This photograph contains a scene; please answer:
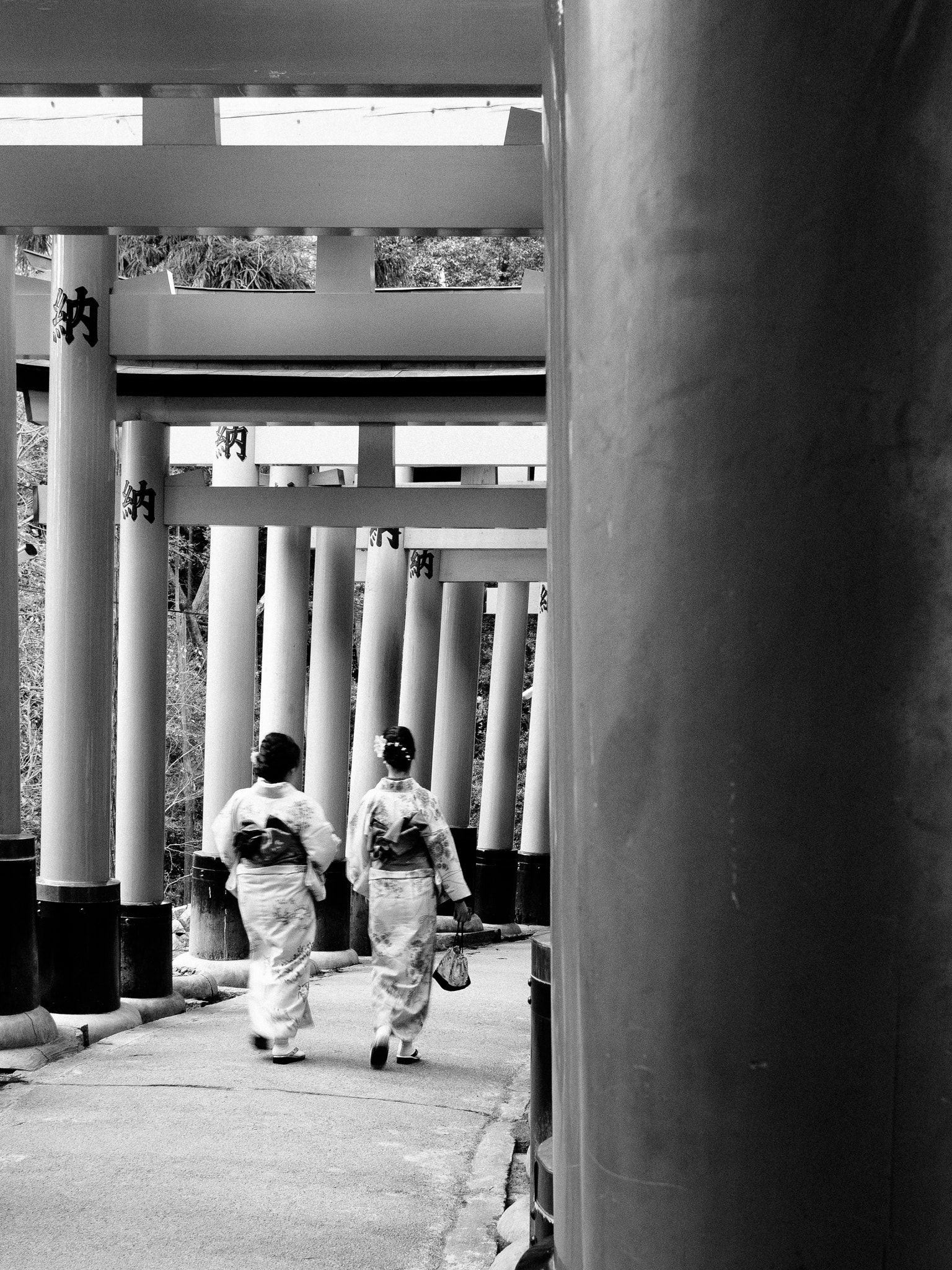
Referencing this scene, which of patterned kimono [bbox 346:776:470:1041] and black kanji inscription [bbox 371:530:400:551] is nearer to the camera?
patterned kimono [bbox 346:776:470:1041]

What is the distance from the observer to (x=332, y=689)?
12539 mm

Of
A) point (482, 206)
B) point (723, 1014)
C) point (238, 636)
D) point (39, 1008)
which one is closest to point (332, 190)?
point (482, 206)

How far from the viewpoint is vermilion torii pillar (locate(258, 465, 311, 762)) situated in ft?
38.6

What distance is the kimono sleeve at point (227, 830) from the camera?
750 centimetres

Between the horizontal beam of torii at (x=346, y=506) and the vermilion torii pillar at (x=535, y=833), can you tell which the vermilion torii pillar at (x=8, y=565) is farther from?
the vermilion torii pillar at (x=535, y=833)

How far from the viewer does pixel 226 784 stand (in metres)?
11.1

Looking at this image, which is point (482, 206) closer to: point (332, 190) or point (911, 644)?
point (332, 190)

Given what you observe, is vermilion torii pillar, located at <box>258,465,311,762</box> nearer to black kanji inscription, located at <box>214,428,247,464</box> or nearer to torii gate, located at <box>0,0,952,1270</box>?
black kanji inscription, located at <box>214,428,247,464</box>

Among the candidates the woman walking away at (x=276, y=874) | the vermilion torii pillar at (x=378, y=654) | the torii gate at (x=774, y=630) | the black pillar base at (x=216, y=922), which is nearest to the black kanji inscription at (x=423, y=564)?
the vermilion torii pillar at (x=378, y=654)

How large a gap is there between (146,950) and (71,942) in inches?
46.7

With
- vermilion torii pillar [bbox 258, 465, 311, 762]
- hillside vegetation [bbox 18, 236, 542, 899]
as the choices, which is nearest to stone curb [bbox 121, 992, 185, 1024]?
vermilion torii pillar [bbox 258, 465, 311, 762]

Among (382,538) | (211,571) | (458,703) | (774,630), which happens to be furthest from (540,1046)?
(458,703)

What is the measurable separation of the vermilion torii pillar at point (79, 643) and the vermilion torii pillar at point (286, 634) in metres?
3.70

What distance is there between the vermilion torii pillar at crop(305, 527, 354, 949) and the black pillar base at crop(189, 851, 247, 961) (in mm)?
1306
